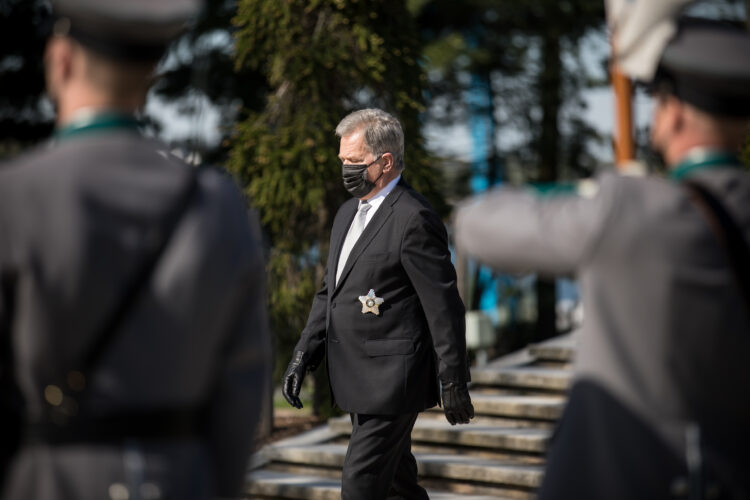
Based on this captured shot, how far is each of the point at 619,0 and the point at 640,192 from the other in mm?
503

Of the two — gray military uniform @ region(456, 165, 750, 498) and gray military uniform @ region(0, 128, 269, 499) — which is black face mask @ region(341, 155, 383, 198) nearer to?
gray military uniform @ region(456, 165, 750, 498)

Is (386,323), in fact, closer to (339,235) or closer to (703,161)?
(339,235)

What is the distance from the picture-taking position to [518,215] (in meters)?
2.45

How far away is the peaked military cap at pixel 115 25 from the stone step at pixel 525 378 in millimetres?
6581

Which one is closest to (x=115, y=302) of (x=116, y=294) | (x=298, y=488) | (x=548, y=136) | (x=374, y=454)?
A: (x=116, y=294)

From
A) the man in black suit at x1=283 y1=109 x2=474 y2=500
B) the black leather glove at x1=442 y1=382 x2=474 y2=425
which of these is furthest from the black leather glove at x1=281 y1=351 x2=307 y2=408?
the black leather glove at x1=442 y1=382 x2=474 y2=425

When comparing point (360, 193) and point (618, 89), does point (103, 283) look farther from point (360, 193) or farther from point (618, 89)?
point (360, 193)

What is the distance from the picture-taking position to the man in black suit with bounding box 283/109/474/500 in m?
4.94

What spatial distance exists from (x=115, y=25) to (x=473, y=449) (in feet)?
20.0

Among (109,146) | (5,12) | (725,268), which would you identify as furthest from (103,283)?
(5,12)

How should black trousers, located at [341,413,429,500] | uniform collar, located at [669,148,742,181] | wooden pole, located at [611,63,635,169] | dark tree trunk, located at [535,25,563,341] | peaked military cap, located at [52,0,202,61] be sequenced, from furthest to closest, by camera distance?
dark tree trunk, located at [535,25,563,341], black trousers, located at [341,413,429,500], wooden pole, located at [611,63,635,169], uniform collar, located at [669,148,742,181], peaked military cap, located at [52,0,202,61]

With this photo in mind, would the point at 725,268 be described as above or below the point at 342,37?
above

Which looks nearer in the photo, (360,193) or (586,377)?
(586,377)

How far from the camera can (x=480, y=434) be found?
7832mm
